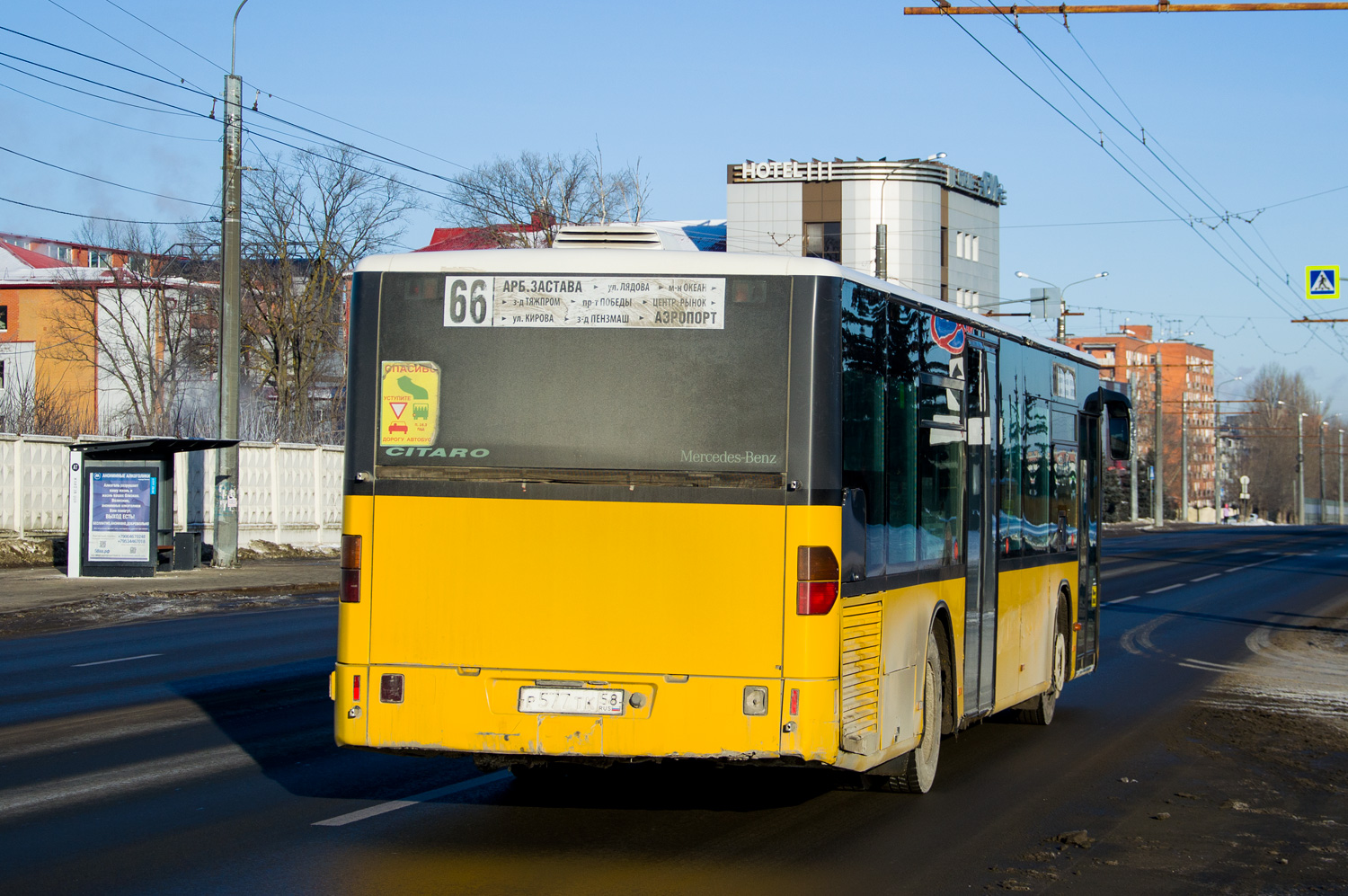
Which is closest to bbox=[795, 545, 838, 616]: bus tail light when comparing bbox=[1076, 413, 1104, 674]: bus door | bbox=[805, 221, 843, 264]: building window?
bbox=[1076, 413, 1104, 674]: bus door

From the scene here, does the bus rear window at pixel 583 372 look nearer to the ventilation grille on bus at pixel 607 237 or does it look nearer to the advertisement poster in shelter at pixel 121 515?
the ventilation grille on bus at pixel 607 237

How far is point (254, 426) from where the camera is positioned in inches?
1738

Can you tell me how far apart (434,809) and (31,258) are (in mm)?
93985

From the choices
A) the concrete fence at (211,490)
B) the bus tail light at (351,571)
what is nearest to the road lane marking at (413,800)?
the bus tail light at (351,571)

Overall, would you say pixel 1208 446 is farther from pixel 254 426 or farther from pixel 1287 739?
pixel 1287 739

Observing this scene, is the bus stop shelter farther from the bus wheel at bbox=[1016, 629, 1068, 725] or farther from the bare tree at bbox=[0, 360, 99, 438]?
the bus wheel at bbox=[1016, 629, 1068, 725]

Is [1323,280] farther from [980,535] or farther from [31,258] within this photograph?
[31,258]

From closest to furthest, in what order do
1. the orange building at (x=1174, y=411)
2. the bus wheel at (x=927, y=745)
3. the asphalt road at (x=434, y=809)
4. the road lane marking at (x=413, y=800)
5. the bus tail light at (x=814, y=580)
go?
the asphalt road at (x=434, y=809) → the bus tail light at (x=814, y=580) → the road lane marking at (x=413, y=800) → the bus wheel at (x=927, y=745) → the orange building at (x=1174, y=411)

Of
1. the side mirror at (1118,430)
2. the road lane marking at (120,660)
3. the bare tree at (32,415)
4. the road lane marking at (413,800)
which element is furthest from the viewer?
the bare tree at (32,415)

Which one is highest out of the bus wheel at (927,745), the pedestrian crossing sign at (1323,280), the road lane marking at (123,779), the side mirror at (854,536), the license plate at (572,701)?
the pedestrian crossing sign at (1323,280)

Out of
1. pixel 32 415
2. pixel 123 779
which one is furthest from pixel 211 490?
pixel 123 779

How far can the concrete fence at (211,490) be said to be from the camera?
2822 centimetres

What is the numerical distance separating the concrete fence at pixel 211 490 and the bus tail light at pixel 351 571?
21.0 meters

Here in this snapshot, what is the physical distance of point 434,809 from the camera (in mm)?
7977
